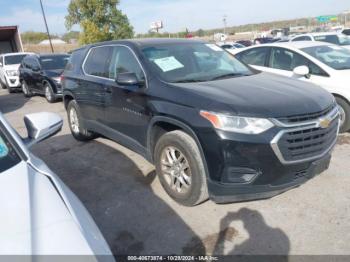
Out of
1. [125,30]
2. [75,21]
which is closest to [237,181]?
[125,30]

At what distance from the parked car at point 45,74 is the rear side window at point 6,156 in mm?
8541

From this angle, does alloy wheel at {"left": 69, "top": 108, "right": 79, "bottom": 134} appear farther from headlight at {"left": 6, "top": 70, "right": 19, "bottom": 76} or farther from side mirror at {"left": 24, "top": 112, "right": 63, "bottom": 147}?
headlight at {"left": 6, "top": 70, "right": 19, "bottom": 76}

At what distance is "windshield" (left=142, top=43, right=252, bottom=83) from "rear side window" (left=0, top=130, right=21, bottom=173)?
1929 mm

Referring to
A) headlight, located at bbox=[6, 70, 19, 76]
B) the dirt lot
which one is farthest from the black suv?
headlight, located at bbox=[6, 70, 19, 76]

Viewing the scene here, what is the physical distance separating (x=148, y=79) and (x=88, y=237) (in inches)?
96.8

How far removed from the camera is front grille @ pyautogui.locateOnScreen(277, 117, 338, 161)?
119 inches

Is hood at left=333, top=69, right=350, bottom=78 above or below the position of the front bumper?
above

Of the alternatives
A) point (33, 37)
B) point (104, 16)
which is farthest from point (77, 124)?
point (33, 37)

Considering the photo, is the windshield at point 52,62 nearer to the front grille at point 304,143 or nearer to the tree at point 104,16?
the front grille at point 304,143

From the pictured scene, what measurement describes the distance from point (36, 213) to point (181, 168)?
2.03m

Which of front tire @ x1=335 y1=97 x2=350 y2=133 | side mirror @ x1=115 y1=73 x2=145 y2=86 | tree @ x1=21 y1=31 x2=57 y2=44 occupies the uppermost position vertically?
tree @ x1=21 y1=31 x2=57 y2=44

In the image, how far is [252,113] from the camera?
3012mm

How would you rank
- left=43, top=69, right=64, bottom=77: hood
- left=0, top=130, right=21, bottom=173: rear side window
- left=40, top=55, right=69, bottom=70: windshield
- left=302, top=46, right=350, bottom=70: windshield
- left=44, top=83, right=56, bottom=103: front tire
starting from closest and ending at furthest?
1. left=0, top=130, right=21, bottom=173: rear side window
2. left=302, top=46, right=350, bottom=70: windshield
3. left=43, top=69, right=64, bottom=77: hood
4. left=44, top=83, right=56, bottom=103: front tire
5. left=40, top=55, right=69, bottom=70: windshield

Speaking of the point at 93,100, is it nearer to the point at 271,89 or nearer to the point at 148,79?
the point at 148,79
